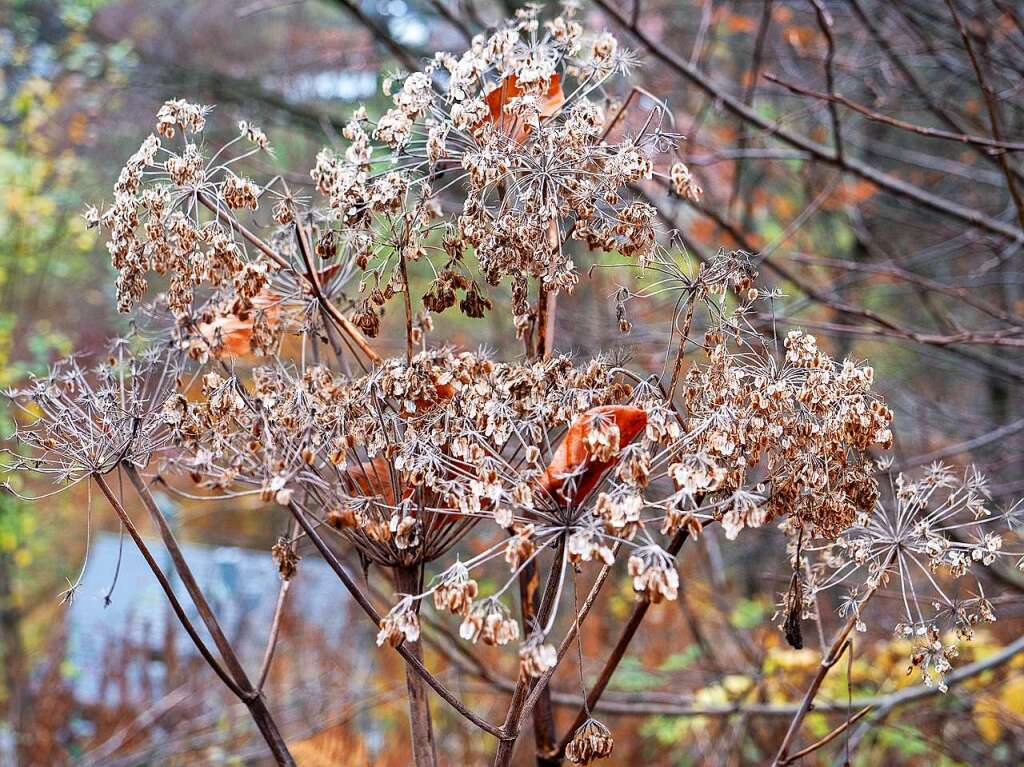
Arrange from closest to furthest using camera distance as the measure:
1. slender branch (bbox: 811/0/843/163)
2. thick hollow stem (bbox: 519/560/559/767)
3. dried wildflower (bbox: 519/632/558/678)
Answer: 1. dried wildflower (bbox: 519/632/558/678)
2. thick hollow stem (bbox: 519/560/559/767)
3. slender branch (bbox: 811/0/843/163)

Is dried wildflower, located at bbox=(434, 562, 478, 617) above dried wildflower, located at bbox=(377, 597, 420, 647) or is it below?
above

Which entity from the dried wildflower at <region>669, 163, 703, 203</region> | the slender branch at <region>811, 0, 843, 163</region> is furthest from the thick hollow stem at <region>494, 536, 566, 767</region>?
the slender branch at <region>811, 0, 843, 163</region>

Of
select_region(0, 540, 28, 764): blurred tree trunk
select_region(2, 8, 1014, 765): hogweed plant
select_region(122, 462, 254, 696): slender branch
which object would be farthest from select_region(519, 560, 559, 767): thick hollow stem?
select_region(0, 540, 28, 764): blurred tree trunk

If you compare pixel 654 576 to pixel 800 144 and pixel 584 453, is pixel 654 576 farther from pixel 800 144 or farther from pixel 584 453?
pixel 800 144

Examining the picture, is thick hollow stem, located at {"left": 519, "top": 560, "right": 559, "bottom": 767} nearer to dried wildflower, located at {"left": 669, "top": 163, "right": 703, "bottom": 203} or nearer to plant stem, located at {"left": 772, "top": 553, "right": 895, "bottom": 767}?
plant stem, located at {"left": 772, "top": 553, "right": 895, "bottom": 767}

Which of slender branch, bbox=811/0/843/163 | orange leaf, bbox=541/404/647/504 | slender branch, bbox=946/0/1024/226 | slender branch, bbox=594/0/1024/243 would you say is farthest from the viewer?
slender branch, bbox=594/0/1024/243

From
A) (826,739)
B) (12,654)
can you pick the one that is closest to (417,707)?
(826,739)

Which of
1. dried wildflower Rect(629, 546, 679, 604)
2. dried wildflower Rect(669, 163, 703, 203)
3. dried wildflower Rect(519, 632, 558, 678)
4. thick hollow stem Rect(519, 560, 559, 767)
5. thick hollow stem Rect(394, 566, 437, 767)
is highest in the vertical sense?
dried wildflower Rect(669, 163, 703, 203)

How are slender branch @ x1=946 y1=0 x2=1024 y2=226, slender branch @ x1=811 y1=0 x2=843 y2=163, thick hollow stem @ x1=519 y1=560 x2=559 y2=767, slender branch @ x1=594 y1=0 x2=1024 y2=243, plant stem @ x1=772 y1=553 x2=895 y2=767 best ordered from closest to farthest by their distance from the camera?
plant stem @ x1=772 y1=553 x2=895 y2=767 < thick hollow stem @ x1=519 y1=560 x2=559 y2=767 < slender branch @ x1=946 y1=0 x2=1024 y2=226 < slender branch @ x1=811 y1=0 x2=843 y2=163 < slender branch @ x1=594 y1=0 x2=1024 y2=243

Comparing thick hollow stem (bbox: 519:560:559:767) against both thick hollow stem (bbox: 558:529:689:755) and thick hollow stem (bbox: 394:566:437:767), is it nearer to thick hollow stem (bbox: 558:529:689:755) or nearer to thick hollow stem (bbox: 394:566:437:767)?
thick hollow stem (bbox: 558:529:689:755)

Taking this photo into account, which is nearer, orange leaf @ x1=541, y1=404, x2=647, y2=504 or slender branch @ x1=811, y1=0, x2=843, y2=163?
orange leaf @ x1=541, y1=404, x2=647, y2=504
